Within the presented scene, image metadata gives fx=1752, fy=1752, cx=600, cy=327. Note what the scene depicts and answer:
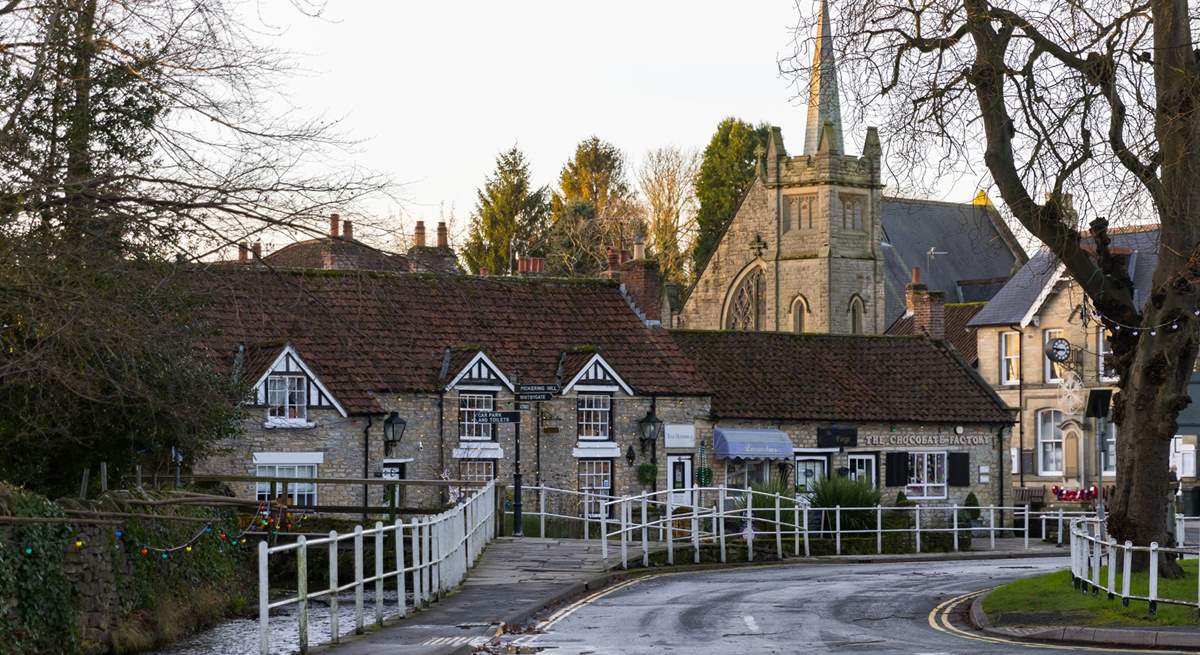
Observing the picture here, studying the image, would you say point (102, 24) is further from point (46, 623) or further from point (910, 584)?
point (910, 584)

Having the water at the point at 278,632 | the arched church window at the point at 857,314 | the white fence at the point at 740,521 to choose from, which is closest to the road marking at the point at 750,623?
the water at the point at 278,632

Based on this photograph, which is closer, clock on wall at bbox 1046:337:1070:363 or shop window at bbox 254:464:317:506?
shop window at bbox 254:464:317:506

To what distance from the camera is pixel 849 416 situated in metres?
48.6

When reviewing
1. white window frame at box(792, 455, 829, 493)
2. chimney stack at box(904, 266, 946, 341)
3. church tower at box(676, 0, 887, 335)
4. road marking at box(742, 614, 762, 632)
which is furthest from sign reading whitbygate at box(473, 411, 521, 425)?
church tower at box(676, 0, 887, 335)

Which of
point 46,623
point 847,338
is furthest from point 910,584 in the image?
point 847,338

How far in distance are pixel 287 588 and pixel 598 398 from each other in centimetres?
1605

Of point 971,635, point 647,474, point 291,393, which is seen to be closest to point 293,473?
point 291,393

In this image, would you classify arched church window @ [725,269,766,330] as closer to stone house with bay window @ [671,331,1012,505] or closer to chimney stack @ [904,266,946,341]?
chimney stack @ [904,266,946,341]

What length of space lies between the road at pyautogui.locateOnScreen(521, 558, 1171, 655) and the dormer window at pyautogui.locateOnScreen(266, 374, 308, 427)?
12.8 m

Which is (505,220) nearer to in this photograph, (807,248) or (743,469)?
(807,248)

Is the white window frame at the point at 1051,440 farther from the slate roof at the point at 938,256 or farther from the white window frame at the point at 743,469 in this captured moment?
the white window frame at the point at 743,469

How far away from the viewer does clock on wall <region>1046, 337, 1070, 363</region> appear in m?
62.0

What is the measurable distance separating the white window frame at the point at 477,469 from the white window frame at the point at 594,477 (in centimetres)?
229

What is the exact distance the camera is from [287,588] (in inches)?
1192
